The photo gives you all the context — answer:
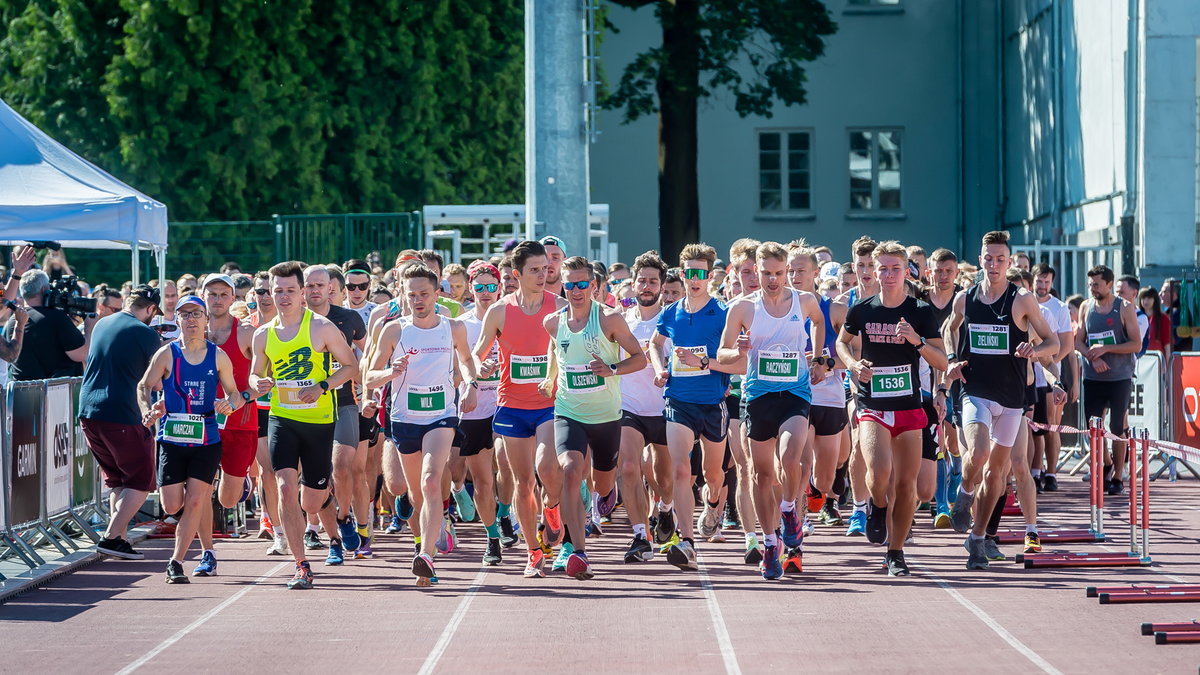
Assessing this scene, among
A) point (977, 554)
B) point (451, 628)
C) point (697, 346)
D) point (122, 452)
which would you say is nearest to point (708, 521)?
point (697, 346)

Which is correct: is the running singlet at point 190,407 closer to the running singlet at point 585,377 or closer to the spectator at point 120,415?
the spectator at point 120,415

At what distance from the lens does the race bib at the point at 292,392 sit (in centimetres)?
1108

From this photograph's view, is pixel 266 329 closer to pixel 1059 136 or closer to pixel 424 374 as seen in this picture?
pixel 424 374

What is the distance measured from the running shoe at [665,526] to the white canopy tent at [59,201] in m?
5.39

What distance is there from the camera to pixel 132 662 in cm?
885

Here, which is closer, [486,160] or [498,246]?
[498,246]

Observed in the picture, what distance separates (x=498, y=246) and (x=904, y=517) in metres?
14.3

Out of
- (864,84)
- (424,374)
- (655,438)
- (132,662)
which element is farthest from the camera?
(864,84)

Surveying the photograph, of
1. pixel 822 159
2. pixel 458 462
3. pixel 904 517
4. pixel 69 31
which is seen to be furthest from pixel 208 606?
pixel 822 159

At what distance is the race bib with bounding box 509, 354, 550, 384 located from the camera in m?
11.3

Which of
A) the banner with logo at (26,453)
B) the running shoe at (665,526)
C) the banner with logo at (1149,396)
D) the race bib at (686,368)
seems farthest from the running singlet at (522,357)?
the banner with logo at (1149,396)

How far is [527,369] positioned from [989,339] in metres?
3.03

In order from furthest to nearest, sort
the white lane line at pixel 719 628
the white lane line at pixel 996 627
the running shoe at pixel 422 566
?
the running shoe at pixel 422 566 < the white lane line at pixel 719 628 < the white lane line at pixel 996 627

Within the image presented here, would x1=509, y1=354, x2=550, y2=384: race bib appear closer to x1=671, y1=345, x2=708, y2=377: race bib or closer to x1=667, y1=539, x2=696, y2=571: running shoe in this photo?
x1=671, y1=345, x2=708, y2=377: race bib
